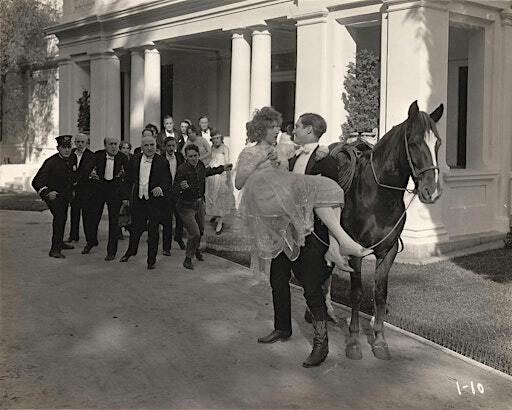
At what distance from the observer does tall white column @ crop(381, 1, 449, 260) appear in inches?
412

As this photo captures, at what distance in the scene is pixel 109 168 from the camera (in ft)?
34.3

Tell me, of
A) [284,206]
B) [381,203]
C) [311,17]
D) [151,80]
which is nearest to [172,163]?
[311,17]

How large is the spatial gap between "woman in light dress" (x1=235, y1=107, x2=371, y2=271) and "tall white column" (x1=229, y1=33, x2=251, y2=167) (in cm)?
870

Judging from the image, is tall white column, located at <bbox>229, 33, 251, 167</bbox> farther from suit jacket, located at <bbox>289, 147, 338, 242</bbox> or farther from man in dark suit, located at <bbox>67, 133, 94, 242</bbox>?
suit jacket, located at <bbox>289, 147, 338, 242</bbox>

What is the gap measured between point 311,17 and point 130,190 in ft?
14.3

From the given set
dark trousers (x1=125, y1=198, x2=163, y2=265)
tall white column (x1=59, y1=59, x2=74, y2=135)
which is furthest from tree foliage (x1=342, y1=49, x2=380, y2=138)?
tall white column (x1=59, y1=59, x2=74, y2=135)

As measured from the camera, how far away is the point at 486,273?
9.54m

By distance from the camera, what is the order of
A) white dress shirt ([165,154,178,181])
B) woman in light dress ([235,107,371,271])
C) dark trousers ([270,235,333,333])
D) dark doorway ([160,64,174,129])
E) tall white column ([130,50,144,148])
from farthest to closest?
dark doorway ([160,64,174,129]), tall white column ([130,50,144,148]), white dress shirt ([165,154,178,181]), dark trousers ([270,235,333,333]), woman in light dress ([235,107,371,271])

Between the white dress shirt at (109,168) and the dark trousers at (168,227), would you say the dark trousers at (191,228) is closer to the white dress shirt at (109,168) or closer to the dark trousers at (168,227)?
the dark trousers at (168,227)

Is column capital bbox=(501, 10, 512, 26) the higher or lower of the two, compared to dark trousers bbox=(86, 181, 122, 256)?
higher

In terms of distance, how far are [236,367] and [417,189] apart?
1.99m

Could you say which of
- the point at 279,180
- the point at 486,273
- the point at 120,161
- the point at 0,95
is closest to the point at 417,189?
the point at 279,180

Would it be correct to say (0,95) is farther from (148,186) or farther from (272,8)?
(148,186)

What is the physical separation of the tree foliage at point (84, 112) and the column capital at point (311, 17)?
940cm
